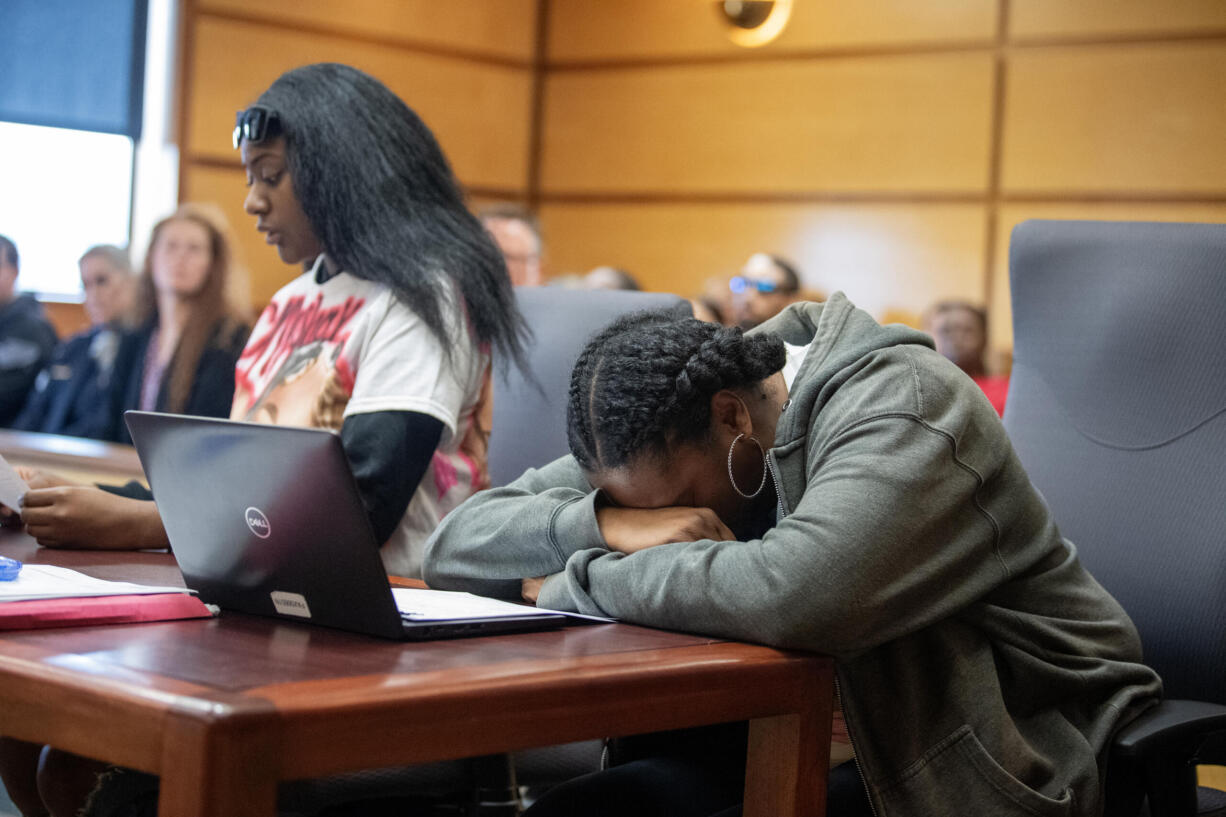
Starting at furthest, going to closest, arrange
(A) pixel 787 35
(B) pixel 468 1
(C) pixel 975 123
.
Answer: (B) pixel 468 1, (A) pixel 787 35, (C) pixel 975 123

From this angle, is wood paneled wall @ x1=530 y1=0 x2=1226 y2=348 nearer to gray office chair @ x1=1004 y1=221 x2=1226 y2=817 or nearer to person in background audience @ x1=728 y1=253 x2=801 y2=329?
A: person in background audience @ x1=728 y1=253 x2=801 y2=329

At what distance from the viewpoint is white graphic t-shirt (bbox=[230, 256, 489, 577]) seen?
4.95 feet

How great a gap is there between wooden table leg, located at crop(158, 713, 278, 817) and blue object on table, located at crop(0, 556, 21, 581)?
0.40 meters

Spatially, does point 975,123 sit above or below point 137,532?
above

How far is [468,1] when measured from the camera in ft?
19.4

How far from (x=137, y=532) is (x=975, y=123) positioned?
4.32 meters

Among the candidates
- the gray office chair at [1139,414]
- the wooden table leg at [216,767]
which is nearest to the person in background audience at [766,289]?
the gray office chair at [1139,414]

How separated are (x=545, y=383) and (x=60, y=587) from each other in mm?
861

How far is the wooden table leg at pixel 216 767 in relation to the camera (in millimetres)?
704

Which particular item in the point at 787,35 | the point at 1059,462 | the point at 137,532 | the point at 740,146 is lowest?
the point at 137,532

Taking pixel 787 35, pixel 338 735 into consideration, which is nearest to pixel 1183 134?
pixel 787 35

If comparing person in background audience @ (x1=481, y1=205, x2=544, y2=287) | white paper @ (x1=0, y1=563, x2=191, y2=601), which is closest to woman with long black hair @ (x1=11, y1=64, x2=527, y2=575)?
white paper @ (x1=0, y1=563, x2=191, y2=601)

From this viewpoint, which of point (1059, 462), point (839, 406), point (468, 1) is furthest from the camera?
point (468, 1)

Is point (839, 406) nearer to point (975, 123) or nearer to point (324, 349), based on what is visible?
point (324, 349)
